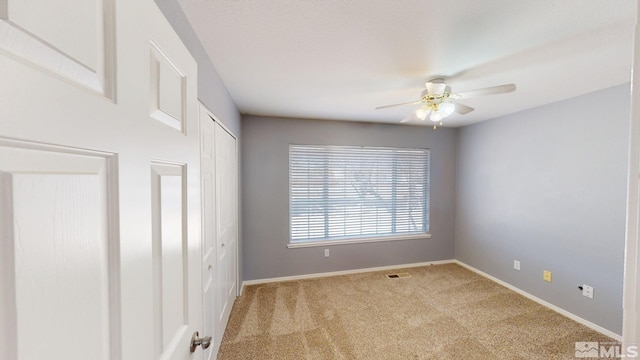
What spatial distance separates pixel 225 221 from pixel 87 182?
74.6 inches

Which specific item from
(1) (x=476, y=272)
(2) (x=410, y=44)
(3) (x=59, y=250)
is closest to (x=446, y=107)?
(2) (x=410, y=44)

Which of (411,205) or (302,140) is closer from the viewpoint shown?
(302,140)

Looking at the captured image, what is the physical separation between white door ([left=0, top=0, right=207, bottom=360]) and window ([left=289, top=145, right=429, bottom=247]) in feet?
8.46

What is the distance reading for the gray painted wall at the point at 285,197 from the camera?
3.05 m

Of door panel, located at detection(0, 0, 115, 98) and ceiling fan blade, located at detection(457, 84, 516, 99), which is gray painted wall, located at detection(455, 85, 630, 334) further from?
door panel, located at detection(0, 0, 115, 98)

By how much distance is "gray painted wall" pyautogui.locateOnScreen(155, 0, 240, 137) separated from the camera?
3.36 ft

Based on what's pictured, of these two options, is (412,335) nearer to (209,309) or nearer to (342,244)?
(342,244)

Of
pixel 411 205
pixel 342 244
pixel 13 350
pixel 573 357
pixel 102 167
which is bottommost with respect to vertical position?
pixel 573 357

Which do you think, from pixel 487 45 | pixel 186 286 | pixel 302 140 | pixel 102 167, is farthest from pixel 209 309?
pixel 487 45

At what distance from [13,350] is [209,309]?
1592 millimetres

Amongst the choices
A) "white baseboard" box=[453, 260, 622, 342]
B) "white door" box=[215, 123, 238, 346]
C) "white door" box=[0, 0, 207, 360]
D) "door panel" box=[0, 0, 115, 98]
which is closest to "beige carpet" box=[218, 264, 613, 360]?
"white baseboard" box=[453, 260, 622, 342]

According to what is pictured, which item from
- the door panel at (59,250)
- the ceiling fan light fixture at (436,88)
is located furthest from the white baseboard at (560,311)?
the door panel at (59,250)

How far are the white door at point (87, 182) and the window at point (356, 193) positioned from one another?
2.58m

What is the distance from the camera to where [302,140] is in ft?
10.5
